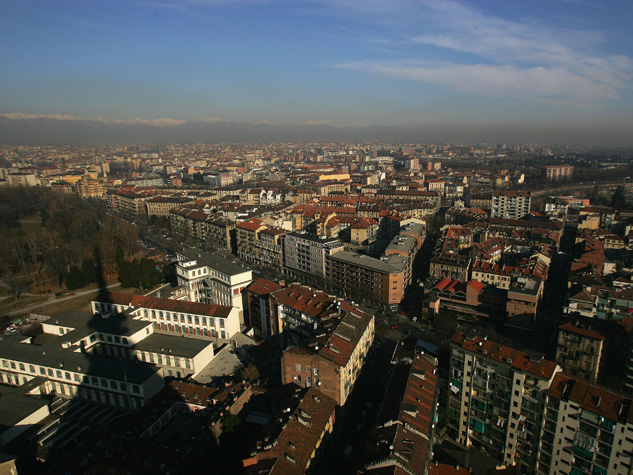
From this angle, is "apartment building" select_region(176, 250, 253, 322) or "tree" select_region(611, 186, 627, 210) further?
"tree" select_region(611, 186, 627, 210)

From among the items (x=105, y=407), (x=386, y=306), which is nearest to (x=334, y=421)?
(x=105, y=407)

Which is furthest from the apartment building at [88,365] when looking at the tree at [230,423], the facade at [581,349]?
the facade at [581,349]

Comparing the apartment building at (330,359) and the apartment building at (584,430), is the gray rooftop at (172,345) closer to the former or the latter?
the apartment building at (330,359)

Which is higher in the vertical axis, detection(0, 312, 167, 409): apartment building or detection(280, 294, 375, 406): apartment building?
detection(280, 294, 375, 406): apartment building

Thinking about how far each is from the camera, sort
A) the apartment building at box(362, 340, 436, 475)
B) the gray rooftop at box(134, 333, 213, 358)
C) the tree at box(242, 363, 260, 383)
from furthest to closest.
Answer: the gray rooftop at box(134, 333, 213, 358), the tree at box(242, 363, 260, 383), the apartment building at box(362, 340, 436, 475)

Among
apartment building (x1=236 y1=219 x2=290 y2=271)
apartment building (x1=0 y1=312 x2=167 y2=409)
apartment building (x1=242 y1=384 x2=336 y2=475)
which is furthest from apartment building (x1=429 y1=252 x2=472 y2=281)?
apartment building (x1=0 y1=312 x2=167 y2=409)

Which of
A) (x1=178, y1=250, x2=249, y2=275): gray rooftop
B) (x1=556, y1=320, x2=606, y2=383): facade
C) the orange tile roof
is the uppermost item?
the orange tile roof

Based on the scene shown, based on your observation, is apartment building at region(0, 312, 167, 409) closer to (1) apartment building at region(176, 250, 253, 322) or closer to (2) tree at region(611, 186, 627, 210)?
(1) apartment building at region(176, 250, 253, 322)

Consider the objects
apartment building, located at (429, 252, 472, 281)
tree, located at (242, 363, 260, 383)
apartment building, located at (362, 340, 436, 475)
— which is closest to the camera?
apartment building, located at (362, 340, 436, 475)
